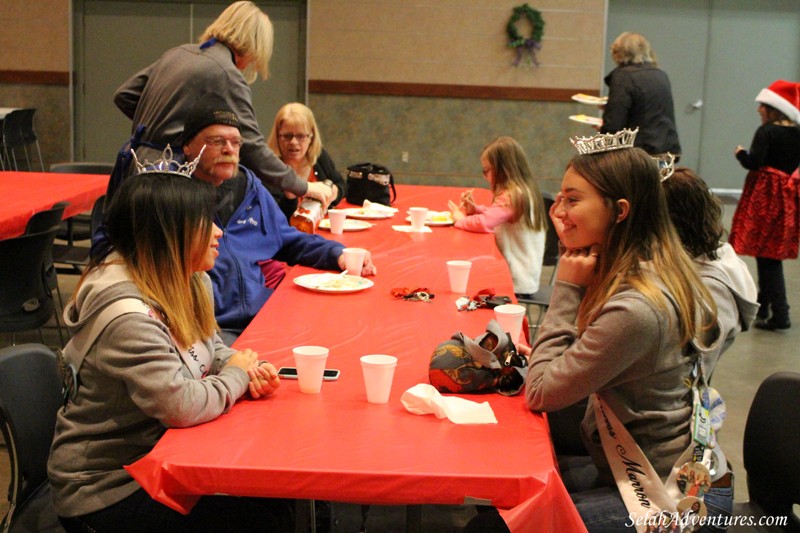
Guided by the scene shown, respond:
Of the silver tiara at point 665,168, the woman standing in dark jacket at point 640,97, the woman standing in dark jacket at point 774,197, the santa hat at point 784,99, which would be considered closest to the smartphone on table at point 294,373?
the silver tiara at point 665,168

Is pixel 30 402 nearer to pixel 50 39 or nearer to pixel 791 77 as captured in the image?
pixel 50 39

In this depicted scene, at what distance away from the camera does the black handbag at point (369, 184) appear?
510 cm

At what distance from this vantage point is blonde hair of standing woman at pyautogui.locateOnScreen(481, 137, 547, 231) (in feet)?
15.0

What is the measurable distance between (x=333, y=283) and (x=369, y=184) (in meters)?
2.10

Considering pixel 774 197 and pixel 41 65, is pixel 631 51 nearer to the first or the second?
pixel 774 197

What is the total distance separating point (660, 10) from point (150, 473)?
10.3 metres

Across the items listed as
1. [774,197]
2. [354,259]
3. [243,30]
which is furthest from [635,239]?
[774,197]

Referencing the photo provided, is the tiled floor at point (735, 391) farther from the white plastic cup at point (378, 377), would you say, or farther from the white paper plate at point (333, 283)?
the white plastic cup at point (378, 377)

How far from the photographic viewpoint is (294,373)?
2203 millimetres

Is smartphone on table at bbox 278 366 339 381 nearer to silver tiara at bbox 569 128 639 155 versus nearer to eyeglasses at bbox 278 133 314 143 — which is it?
silver tiara at bbox 569 128 639 155

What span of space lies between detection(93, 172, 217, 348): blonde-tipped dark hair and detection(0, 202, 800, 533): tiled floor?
1326mm

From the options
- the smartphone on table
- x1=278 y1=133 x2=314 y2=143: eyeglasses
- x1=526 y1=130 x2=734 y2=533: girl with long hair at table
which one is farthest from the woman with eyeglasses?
x1=526 y1=130 x2=734 y2=533: girl with long hair at table

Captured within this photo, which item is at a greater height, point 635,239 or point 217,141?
point 217,141

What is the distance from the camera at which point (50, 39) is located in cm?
1044
